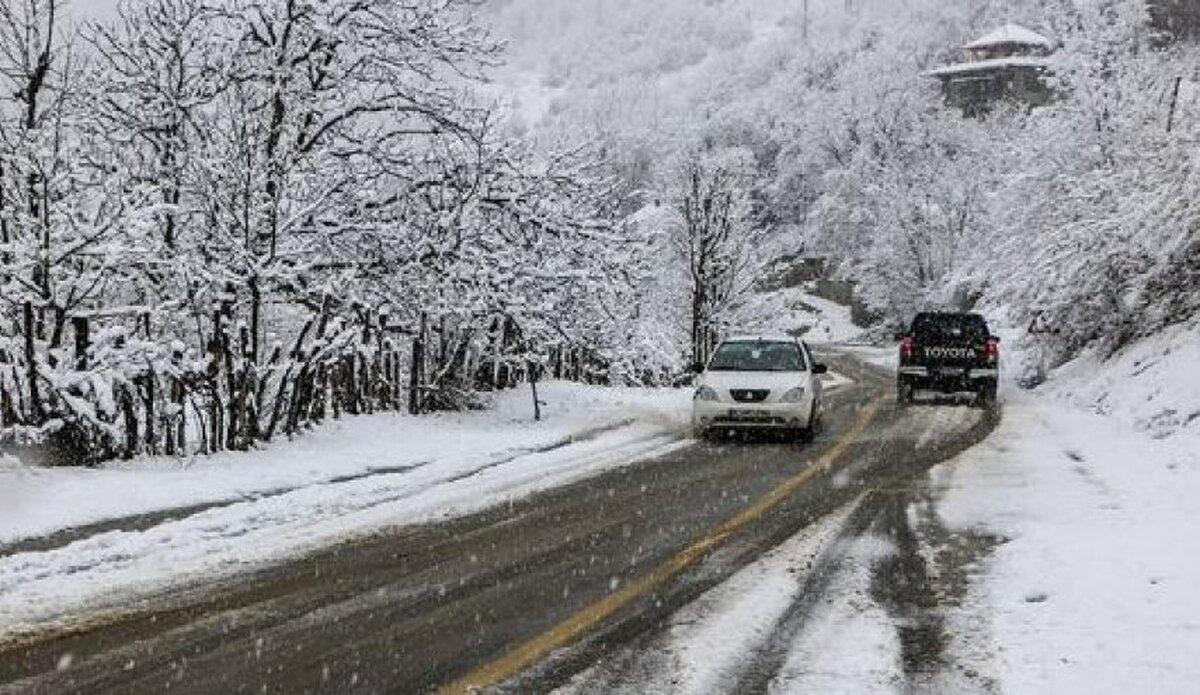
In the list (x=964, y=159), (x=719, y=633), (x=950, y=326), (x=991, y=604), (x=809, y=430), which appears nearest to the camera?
(x=719, y=633)

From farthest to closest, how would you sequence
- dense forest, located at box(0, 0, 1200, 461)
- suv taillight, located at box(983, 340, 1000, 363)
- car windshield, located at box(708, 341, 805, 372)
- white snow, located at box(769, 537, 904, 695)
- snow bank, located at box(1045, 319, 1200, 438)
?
1. suv taillight, located at box(983, 340, 1000, 363)
2. car windshield, located at box(708, 341, 805, 372)
3. snow bank, located at box(1045, 319, 1200, 438)
4. dense forest, located at box(0, 0, 1200, 461)
5. white snow, located at box(769, 537, 904, 695)

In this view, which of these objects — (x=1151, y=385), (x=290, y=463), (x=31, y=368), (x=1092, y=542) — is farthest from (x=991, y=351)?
(x=31, y=368)

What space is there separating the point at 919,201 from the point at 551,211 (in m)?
50.7

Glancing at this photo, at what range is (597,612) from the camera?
712 cm

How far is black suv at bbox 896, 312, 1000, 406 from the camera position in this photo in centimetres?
2623

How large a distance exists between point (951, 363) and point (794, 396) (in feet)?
32.0

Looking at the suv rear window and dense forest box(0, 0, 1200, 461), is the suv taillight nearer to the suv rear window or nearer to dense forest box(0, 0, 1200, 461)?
the suv rear window

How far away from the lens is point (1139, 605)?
7273 mm

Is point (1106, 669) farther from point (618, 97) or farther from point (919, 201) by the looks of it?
point (618, 97)

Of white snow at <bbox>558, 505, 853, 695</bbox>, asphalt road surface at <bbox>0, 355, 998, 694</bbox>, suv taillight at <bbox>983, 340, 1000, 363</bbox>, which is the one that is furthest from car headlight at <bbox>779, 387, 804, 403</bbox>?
suv taillight at <bbox>983, 340, 1000, 363</bbox>

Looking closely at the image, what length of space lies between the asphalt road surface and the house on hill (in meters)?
97.6

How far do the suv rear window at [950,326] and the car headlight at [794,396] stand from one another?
390 inches

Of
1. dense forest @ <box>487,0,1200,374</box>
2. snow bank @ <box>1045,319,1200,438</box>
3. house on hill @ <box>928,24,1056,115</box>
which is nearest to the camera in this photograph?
snow bank @ <box>1045,319,1200,438</box>

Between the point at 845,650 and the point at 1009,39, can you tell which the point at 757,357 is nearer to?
the point at 845,650
